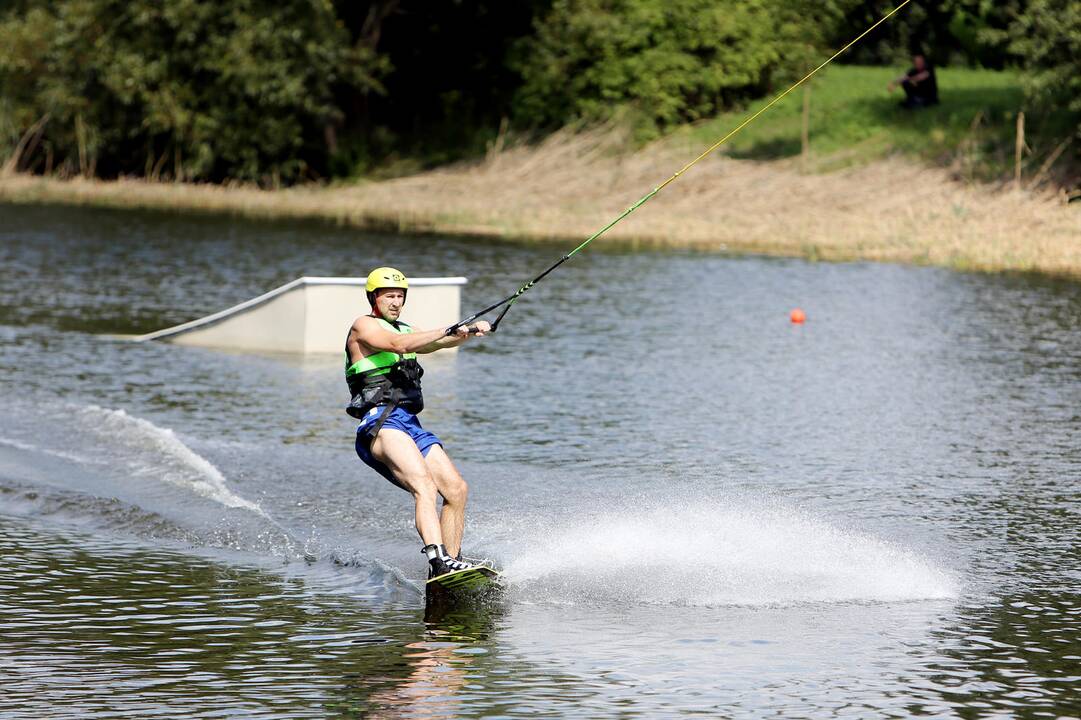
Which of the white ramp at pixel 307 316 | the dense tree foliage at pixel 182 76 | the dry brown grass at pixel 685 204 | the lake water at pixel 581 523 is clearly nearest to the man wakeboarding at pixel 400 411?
the lake water at pixel 581 523

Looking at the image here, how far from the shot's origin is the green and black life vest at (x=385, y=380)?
29.2ft

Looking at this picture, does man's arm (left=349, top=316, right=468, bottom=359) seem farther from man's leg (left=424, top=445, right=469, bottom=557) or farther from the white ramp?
Answer: the white ramp

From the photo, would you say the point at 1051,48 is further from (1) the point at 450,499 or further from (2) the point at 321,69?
(1) the point at 450,499

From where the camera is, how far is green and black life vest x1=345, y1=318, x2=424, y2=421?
8.89 meters

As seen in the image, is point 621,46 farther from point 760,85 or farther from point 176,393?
point 176,393

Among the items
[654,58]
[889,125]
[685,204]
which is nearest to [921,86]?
[889,125]

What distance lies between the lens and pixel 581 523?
10477 millimetres

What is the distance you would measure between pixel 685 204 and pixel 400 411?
91.8 ft

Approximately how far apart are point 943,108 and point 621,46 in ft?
32.5

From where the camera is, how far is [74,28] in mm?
44000

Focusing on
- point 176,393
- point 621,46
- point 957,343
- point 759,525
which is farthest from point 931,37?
point 759,525

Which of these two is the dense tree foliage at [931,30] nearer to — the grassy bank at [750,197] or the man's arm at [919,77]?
the grassy bank at [750,197]

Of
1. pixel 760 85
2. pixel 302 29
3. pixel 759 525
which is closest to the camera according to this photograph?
pixel 759 525

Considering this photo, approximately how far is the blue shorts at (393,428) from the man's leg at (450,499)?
109 mm
